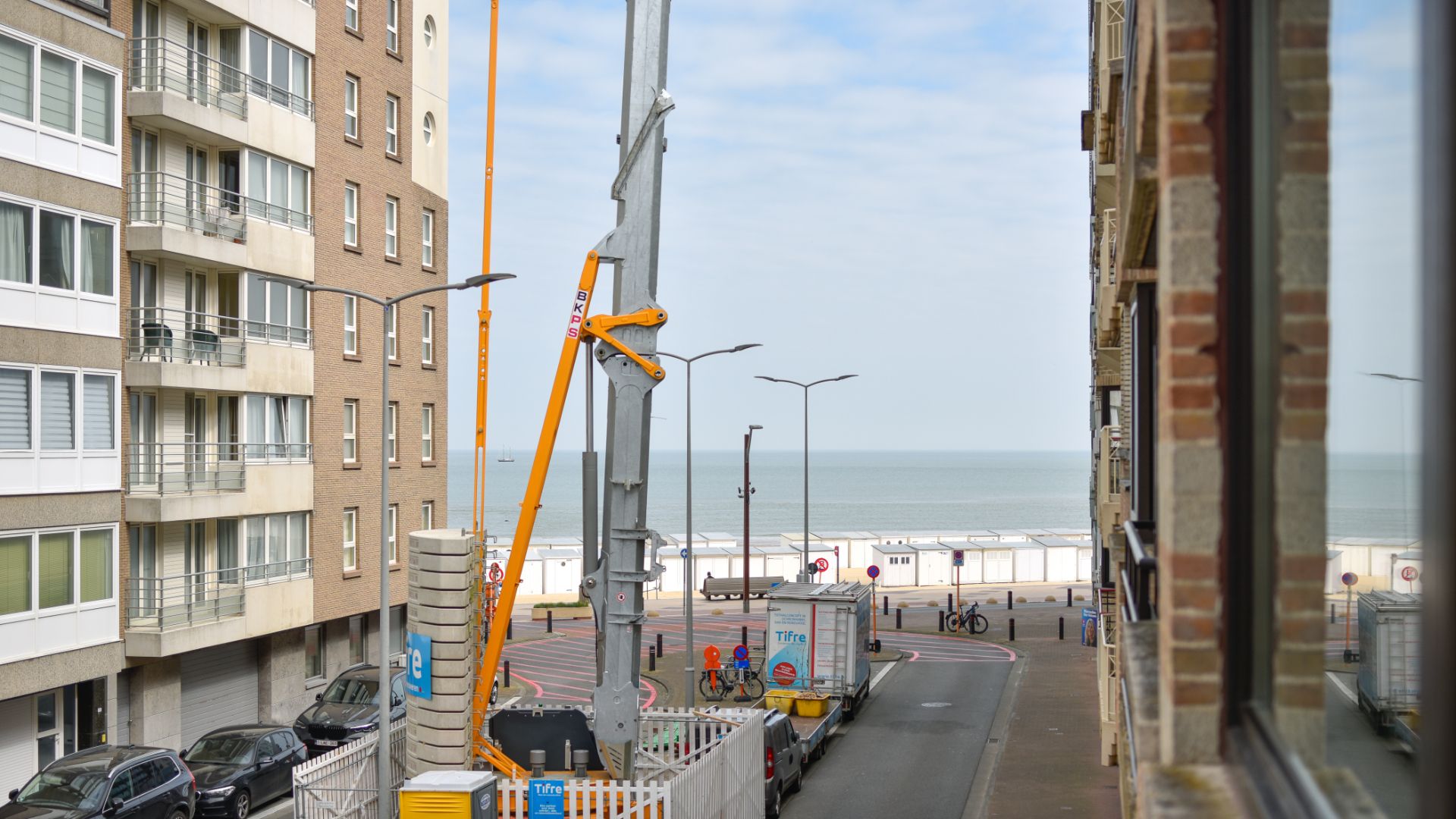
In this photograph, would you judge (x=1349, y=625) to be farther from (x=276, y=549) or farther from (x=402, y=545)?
(x=402, y=545)

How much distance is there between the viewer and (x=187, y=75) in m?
28.3

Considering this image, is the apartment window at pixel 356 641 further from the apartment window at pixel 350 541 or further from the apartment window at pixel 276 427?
the apartment window at pixel 276 427

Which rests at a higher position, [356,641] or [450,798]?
[450,798]

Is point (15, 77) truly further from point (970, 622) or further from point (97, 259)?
point (970, 622)

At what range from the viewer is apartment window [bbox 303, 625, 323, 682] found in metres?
33.0

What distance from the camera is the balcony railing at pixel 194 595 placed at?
26125mm

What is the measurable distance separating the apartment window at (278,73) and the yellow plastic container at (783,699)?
18515 mm

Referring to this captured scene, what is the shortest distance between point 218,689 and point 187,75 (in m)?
13.7

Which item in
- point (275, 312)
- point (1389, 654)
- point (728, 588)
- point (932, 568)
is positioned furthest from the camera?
point (932, 568)

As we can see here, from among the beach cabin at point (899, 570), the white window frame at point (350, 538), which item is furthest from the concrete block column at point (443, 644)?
the beach cabin at point (899, 570)

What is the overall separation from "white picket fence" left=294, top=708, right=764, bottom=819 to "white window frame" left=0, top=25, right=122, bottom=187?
12.7 meters

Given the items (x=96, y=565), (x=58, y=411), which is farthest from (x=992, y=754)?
(x=58, y=411)

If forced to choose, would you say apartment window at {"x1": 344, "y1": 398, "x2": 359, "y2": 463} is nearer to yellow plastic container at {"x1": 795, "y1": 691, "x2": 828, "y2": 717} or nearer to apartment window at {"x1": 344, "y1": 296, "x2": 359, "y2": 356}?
apartment window at {"x1": 344, "y1": 296, "x2": 359, "y2": 356}

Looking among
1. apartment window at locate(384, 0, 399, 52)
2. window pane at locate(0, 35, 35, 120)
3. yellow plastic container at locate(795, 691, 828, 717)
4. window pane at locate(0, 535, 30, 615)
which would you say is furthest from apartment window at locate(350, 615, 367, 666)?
window pane at locate(0, 35, 35, 120)
